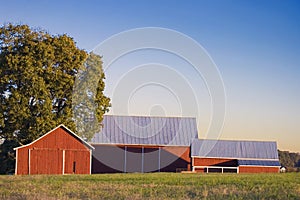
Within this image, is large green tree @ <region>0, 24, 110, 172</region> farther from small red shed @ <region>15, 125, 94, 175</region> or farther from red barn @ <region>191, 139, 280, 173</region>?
red barn @ <region>191, 139, 280, 173</region>

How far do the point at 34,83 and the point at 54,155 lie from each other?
5.76 metres

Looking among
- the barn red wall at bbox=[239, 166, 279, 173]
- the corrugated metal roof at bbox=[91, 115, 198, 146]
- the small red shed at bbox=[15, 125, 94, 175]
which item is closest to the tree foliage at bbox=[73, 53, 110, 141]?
the small red shed at bbox=[15, 125, 94, 175]

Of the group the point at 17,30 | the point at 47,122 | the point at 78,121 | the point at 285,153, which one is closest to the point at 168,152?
the point at 78,121

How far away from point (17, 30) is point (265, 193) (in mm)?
27880

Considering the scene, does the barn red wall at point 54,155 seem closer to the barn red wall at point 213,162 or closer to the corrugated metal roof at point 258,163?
the barn red wall at point 213,162

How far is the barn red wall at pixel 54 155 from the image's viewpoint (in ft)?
128

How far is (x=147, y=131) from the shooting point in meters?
51.1

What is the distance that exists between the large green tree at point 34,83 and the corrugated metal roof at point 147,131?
7602 mm

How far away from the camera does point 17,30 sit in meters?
40.5

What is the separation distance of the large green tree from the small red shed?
1.00 metres

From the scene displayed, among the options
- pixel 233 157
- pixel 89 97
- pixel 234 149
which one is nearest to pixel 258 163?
pixel 233 157

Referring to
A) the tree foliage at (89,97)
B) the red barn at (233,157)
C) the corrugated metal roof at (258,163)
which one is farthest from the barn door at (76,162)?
the corrugated metal roof at (258,163)

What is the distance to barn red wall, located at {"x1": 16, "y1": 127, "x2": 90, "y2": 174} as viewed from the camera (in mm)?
39062

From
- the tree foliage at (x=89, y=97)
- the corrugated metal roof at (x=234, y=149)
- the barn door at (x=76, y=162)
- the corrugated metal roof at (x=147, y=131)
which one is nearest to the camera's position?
the barn door at (x=76, y=162)
